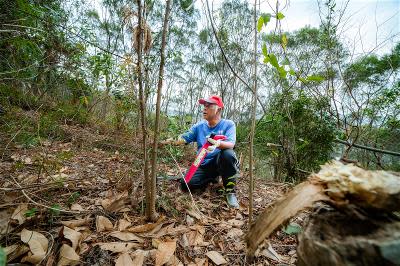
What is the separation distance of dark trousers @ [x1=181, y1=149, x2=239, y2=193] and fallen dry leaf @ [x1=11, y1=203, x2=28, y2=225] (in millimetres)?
1342

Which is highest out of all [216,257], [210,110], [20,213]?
[210,110]

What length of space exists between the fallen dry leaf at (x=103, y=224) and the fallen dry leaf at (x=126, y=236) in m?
0.08

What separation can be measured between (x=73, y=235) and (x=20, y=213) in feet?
1.36

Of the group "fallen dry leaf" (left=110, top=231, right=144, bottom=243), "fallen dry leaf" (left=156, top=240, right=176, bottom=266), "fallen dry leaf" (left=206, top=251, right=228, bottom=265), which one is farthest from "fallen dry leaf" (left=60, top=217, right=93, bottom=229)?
"fallen dry leaf" (left=206, top=251, right=228, bottom=265)

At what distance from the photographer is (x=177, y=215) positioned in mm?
1750

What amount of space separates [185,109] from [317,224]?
22260 millimetres

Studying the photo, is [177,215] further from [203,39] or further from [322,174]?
[203,39]

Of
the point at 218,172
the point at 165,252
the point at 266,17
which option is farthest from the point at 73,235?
the point at 218,172

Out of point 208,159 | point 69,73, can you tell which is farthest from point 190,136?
point 69,73

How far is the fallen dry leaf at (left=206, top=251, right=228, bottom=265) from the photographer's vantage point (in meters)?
1.32

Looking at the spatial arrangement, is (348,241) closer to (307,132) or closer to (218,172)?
(218,172)

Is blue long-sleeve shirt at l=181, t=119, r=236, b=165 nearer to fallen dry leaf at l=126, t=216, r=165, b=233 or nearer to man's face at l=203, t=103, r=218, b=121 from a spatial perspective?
man's face at l=203, t=103, r=218, b=121

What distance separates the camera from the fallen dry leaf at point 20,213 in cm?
136

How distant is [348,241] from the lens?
60 centimetres
